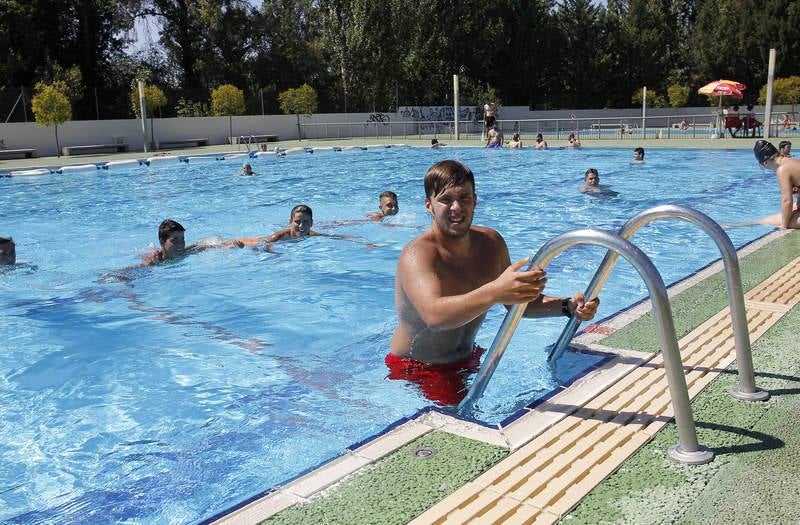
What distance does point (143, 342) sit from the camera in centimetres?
574

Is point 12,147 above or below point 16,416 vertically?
above

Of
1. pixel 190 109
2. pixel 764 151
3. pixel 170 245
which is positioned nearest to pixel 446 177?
pixel 170 245

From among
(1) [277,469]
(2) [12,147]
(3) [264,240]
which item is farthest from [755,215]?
(2) [12,147]

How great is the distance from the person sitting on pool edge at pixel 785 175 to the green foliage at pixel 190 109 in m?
31.2

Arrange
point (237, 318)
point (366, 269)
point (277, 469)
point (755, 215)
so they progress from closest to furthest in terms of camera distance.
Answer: point (277, 469) → point (237, 318) → point (366, 269) → point (755, 215)

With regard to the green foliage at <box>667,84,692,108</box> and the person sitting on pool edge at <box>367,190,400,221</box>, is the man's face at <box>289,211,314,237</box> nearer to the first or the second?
the person sitting on pool edge at <box>367,190,400,221</box>

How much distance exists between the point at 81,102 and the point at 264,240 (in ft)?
91.6

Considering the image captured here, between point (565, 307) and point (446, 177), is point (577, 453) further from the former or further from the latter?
point (446, 177)

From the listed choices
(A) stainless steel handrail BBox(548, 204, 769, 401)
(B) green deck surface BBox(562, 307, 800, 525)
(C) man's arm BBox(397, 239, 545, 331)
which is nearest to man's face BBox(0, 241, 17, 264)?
(C) man's arm BBox(397, 239, 545, 331)

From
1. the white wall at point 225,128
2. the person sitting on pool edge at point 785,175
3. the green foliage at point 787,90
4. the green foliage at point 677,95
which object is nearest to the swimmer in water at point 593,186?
the person sitting on pool edge at point 785,175

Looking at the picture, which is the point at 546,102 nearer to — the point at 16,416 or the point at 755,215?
the point at 755,215

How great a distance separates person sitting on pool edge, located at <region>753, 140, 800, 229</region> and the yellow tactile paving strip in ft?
14.8

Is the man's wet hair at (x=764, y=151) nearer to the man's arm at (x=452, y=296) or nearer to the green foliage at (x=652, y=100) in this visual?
the man's arm at (x=452, y=296)

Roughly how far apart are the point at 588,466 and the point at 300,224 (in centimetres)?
715
